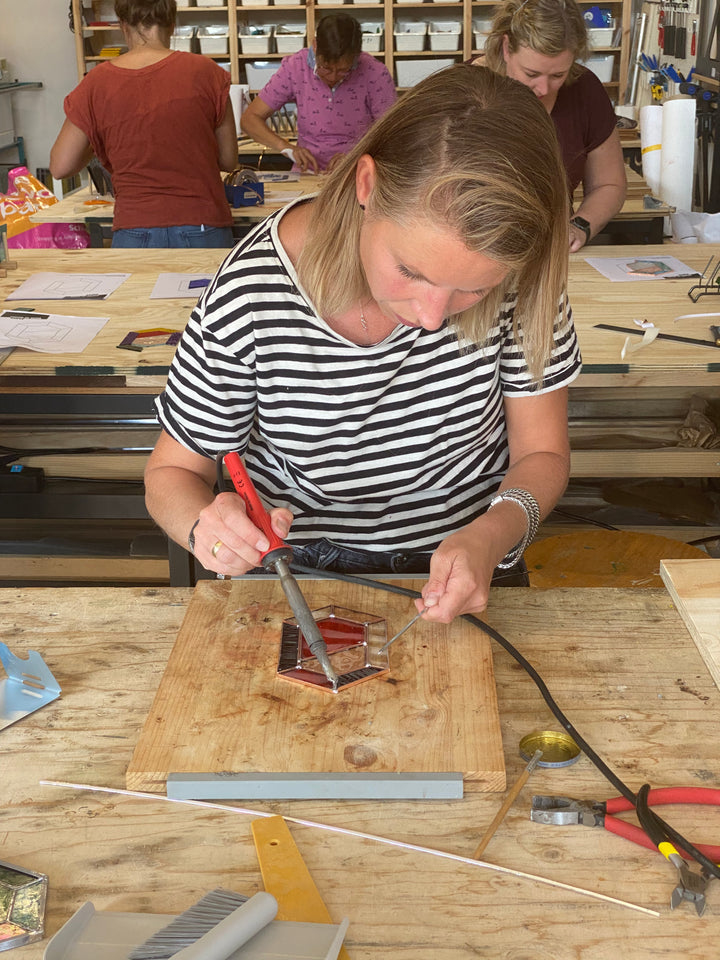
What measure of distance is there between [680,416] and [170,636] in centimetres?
208

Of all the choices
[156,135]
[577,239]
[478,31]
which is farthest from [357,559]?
[478,31]

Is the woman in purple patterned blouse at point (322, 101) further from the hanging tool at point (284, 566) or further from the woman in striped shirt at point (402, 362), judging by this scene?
the hanging tool at point (284, 566)

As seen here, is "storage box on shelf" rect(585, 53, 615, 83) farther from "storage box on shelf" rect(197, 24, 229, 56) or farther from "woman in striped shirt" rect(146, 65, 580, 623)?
"woman in striped shirt" rect(146, 65, 580, 623)

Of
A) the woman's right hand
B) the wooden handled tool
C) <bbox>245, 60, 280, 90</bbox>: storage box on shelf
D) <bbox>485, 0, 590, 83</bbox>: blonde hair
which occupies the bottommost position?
the wooden handled tool

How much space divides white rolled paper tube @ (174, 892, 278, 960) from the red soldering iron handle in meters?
0.40

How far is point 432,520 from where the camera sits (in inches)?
53.7

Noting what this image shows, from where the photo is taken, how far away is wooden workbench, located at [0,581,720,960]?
715 mm

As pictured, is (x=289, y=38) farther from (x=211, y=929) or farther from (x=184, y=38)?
(x=211, y=929)

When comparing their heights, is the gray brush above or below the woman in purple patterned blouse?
below

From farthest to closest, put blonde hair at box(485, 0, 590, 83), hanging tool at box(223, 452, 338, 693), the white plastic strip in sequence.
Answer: blonde hair at box(485, 0, 590, 83), hanging tool at box(223, 452, 338, 693), the white plastic strip

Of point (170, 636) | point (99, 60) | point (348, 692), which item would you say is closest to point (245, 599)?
point (170, 636)

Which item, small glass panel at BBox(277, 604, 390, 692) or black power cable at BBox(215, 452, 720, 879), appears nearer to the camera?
black power cable at BBox(215, 452, 720, 879)

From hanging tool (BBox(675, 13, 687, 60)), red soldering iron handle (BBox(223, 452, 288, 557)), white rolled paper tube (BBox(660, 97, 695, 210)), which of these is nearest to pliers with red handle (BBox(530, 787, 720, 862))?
red soldering iron handle (BBox(223, 452, 288, 557))

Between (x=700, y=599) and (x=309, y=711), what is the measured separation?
48 centimetres
